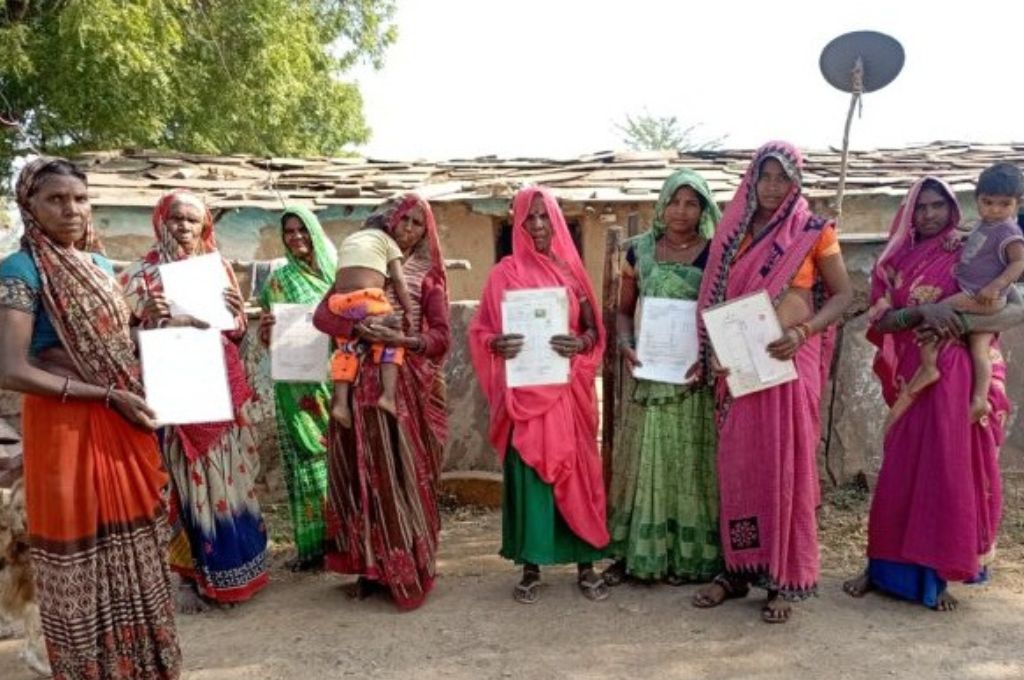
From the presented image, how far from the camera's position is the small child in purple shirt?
338 cm

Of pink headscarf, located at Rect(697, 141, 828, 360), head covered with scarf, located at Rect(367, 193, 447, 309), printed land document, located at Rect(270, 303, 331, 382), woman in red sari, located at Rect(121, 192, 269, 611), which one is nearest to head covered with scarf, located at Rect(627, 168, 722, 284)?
pink headscarf, located at Rect(697, 141, 828, 360)

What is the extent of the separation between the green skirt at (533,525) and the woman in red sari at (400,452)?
35 centimetres

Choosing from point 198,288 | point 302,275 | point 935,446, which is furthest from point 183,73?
point 935,446

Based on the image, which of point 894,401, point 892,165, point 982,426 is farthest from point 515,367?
point 892,165

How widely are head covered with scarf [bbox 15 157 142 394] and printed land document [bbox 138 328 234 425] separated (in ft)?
0.44

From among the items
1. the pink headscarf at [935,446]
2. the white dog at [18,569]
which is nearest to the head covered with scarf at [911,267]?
the pink headscarf at [935,446]

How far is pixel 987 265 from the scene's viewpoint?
345cm

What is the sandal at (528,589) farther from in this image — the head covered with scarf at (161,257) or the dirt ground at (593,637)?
the head covered with scarf at (161,257)

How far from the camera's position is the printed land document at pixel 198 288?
3.50 m

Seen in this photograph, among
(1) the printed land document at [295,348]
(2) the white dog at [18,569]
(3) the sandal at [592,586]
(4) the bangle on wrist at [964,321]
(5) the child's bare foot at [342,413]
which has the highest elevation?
(4) the bangle on wrist at [964,321]

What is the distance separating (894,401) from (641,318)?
1.20 meters

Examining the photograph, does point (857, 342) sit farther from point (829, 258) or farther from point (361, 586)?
point (361, 586)

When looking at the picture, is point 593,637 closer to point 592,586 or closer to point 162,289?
point 592,586

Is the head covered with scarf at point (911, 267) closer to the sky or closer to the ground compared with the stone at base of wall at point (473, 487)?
closer to the sky
